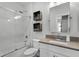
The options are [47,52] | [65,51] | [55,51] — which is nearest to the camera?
[65,51]

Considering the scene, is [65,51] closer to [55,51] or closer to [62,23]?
[55,51]

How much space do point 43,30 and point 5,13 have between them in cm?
131

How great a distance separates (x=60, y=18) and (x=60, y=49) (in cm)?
98

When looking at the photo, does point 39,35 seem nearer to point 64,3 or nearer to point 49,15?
point 49,15

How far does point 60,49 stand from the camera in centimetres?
154

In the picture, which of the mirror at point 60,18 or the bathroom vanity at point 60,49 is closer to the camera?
the bathroom vanity at point 60,49

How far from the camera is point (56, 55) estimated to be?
64.4 inches

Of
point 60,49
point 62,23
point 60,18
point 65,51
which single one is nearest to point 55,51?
point 60,49

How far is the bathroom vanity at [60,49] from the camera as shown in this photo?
52.8 inches

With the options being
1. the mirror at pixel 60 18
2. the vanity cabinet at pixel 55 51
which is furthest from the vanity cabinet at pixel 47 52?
the mirror at pixel 60 18

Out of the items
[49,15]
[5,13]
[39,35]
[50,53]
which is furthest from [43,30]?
[5,13]

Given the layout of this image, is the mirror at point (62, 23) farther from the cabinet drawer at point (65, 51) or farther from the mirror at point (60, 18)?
the cabinet drawer at point (65, 51)

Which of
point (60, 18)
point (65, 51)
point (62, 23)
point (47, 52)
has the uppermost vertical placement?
point (60, 18)

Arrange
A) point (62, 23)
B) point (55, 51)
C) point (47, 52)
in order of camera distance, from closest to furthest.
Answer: point (55, 51) < point (47, 52) < point (62, 23)
